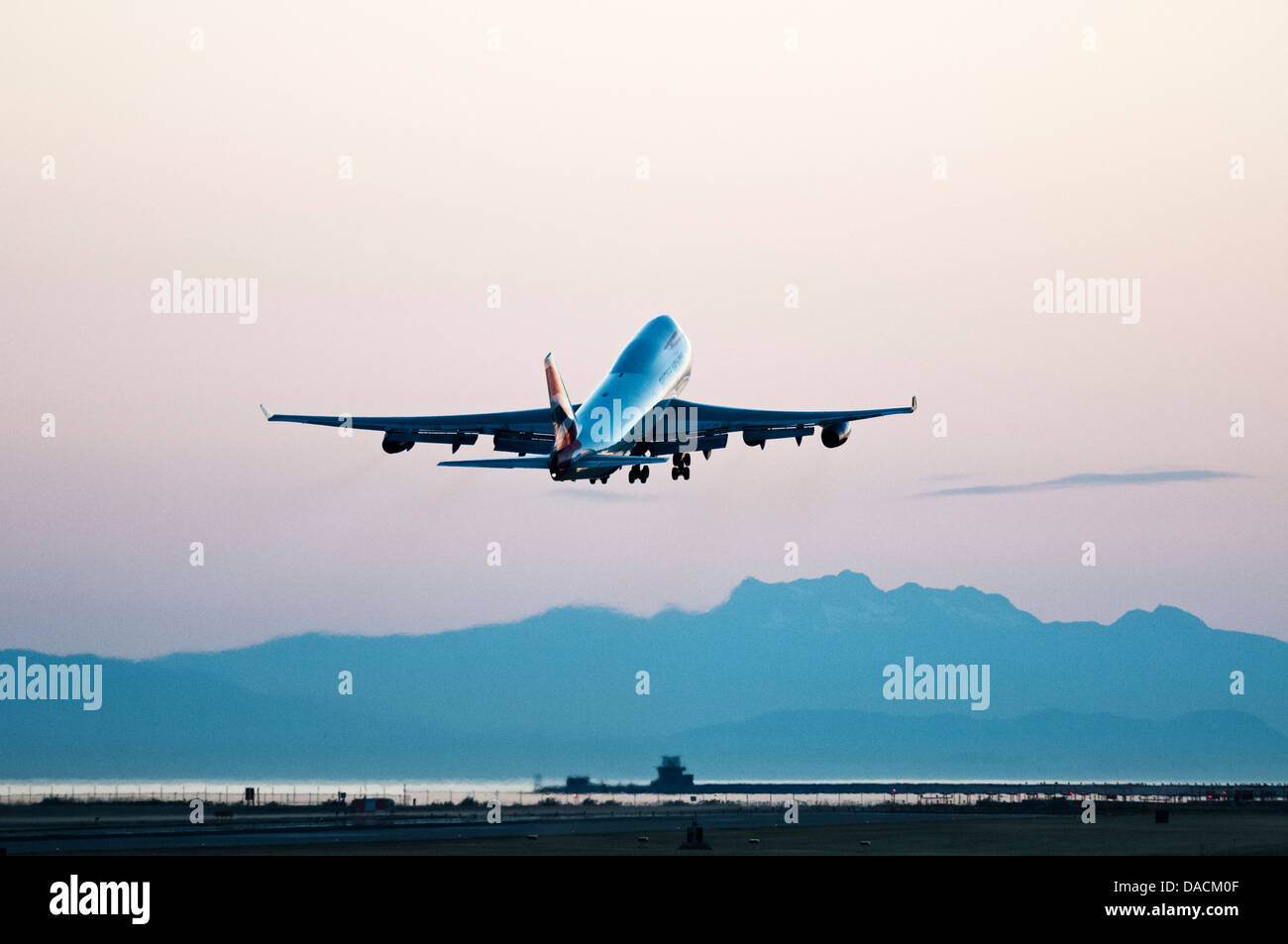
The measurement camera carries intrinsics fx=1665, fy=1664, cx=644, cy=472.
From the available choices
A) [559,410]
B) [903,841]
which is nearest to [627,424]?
[559,410]

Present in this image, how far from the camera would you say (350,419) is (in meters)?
82.5

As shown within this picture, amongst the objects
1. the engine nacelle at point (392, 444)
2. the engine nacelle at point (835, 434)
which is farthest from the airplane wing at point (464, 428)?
the engine nacelle at point (835, 434)

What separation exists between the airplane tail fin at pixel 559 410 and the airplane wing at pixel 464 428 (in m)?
5.20

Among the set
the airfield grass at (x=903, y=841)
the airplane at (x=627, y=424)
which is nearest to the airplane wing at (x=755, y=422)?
the airplane at (x=627, y=424)

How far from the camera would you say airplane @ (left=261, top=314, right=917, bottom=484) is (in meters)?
77.2

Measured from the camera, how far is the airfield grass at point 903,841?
244 feet

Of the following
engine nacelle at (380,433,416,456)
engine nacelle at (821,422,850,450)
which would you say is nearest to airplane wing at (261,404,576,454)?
engine nacelle at (380,433,416,456)

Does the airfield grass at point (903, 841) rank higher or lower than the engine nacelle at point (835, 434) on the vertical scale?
lower

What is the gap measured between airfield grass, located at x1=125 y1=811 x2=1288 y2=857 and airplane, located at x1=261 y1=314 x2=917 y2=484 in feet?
57.4

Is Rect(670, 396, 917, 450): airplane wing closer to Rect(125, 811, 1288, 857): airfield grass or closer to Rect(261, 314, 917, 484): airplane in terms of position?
Rect(261, 314, 917, 484): airplane

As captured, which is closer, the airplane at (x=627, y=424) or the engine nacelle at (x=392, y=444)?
the airplane at (x=627, y=424)

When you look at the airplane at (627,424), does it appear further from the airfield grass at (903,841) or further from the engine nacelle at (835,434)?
the airfield grass at (903,841)
